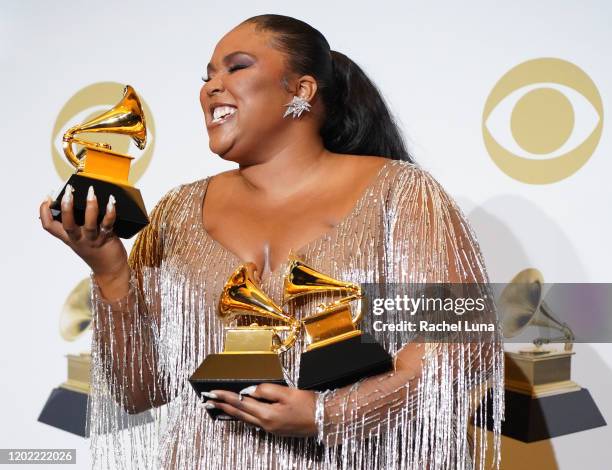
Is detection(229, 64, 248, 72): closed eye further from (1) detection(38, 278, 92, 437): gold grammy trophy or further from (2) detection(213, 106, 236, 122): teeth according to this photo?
(1) detection(38, 278, 92, 437): gold grammy trophy

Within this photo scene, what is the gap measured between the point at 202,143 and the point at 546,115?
0.73 m

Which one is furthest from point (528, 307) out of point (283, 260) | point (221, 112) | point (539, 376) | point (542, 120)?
point (221, 112)

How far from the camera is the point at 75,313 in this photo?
1917 millimetres

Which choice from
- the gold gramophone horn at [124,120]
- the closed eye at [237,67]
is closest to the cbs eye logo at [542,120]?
the closed eye at [237,67]

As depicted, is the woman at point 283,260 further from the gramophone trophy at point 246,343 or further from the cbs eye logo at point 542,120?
the cbs eye logo at point 542,120

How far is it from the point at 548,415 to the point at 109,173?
37.4 inches

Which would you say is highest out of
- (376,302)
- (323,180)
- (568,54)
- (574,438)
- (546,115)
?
(568,54)

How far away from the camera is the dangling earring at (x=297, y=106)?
118 centimetres

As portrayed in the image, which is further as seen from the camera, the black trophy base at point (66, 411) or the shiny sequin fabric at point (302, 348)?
the black trophy base at point (66, 411)

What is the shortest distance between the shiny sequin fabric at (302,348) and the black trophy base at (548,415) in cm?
36

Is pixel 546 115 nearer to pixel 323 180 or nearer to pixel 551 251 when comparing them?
pixel 551 251

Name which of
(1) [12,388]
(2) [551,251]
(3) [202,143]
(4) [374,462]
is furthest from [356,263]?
(1) [12,388]

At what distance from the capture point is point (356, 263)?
111cm

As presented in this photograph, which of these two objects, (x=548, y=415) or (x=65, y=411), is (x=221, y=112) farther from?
(x=65, y=411)
